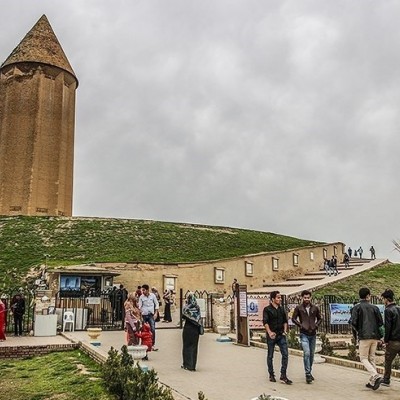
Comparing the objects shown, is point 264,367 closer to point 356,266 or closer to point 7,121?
point 356,266

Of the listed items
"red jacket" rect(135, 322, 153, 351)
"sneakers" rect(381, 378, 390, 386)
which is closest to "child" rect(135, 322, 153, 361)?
"red jacket" rect(135, 322, 153, 351)

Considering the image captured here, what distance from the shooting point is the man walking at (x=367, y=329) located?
8727 mm

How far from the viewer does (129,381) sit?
23.8 ft

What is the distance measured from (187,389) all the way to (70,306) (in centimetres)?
1294

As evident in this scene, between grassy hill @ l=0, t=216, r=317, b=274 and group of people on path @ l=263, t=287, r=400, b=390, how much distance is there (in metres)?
23.5

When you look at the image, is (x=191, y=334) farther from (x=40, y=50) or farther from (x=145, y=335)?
Answer: (x=40, y=50)

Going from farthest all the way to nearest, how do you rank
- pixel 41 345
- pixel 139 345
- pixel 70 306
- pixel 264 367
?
pixel 70 306 → pixel 41 345 → pixel 139 345 → pixel 264 367

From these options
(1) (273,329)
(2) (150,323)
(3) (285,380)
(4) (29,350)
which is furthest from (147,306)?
(3) (285,380)

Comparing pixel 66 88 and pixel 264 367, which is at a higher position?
pixel 66 88

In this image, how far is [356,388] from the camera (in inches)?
347

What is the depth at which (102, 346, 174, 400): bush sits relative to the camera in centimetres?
661

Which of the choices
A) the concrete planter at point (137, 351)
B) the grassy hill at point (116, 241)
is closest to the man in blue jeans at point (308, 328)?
the concrete planter at point (137, 351)

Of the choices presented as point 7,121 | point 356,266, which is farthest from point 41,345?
point 7,121

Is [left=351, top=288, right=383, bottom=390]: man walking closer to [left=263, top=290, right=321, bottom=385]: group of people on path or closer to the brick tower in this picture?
[left=263, top=290, right=321, bottom=385]: group of people on path
